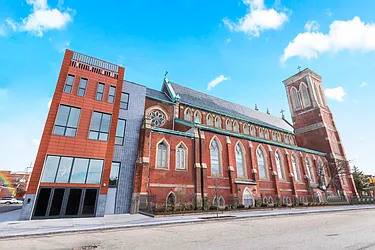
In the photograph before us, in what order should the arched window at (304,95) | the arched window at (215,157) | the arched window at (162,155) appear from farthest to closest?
the arched window at (304,95), the arched window at (215,157), the arched window at (162,155)

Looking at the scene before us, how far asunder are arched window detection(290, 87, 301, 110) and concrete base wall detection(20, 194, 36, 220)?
49.1 m

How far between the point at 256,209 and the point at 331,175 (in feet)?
85.6

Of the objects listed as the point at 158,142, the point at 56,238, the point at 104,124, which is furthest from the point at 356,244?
the point at 104,124

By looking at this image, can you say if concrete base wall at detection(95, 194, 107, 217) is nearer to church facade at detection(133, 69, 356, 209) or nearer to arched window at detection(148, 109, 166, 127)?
church facade at detection(133, 69, 356, 209)

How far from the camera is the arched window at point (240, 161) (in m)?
24.2

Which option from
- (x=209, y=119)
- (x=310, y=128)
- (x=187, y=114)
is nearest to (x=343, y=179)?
(x=310, y=128)

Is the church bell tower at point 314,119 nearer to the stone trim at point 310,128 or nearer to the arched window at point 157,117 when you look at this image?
the stone trim at point 310,128

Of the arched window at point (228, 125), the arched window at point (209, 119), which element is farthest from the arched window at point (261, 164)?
the arched window at point (209, 119)

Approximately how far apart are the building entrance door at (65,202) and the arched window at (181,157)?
8054 mm

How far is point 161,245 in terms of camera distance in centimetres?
654

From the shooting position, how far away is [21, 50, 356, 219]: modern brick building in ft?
49.7

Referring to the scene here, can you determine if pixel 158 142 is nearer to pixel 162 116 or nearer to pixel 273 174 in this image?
pixel 162 116

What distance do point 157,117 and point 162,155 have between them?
6.25 meters

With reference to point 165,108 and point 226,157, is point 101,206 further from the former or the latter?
point 226,157
